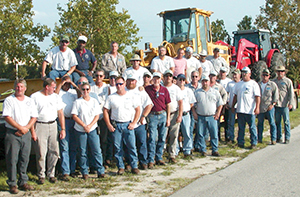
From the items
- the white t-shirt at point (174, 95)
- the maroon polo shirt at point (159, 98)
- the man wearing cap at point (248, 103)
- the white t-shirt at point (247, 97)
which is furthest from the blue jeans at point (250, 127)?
the maroon polo shirt at point (159, 98)

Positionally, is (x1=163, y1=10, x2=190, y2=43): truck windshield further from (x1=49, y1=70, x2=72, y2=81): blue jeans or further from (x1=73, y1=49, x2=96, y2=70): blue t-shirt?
(x1=49, y1=70, x2=72, y2=81): blue jeans

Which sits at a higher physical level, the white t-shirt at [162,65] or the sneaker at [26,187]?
the white t-shirt at [162,65]

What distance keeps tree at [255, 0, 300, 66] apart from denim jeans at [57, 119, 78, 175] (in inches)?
1390

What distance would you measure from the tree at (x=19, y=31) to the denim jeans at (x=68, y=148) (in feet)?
50.1

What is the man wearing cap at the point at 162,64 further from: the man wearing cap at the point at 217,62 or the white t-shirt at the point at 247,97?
the man wearing cap at the point at 217,62

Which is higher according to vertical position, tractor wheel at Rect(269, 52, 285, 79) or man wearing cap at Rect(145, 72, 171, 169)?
tractor wheel at Rect(269, 52, 285, 79)

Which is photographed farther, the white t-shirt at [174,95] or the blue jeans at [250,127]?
the blue jeans at [250,127]

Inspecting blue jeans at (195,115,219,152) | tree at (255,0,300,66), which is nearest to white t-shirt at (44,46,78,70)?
Result: blue jeans at (195,115,219,152)

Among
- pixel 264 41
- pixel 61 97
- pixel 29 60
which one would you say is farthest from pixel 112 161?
pixel 29 60

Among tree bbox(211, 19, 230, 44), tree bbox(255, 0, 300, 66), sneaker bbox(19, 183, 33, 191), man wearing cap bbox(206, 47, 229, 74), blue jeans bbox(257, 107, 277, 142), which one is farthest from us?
tree bbox(211, 19, 230, 44)

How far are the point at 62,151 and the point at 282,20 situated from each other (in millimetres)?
36611

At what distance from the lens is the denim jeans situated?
23.3ft

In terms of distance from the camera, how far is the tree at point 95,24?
85.3ft

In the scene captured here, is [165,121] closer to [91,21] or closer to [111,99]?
[111,99]
